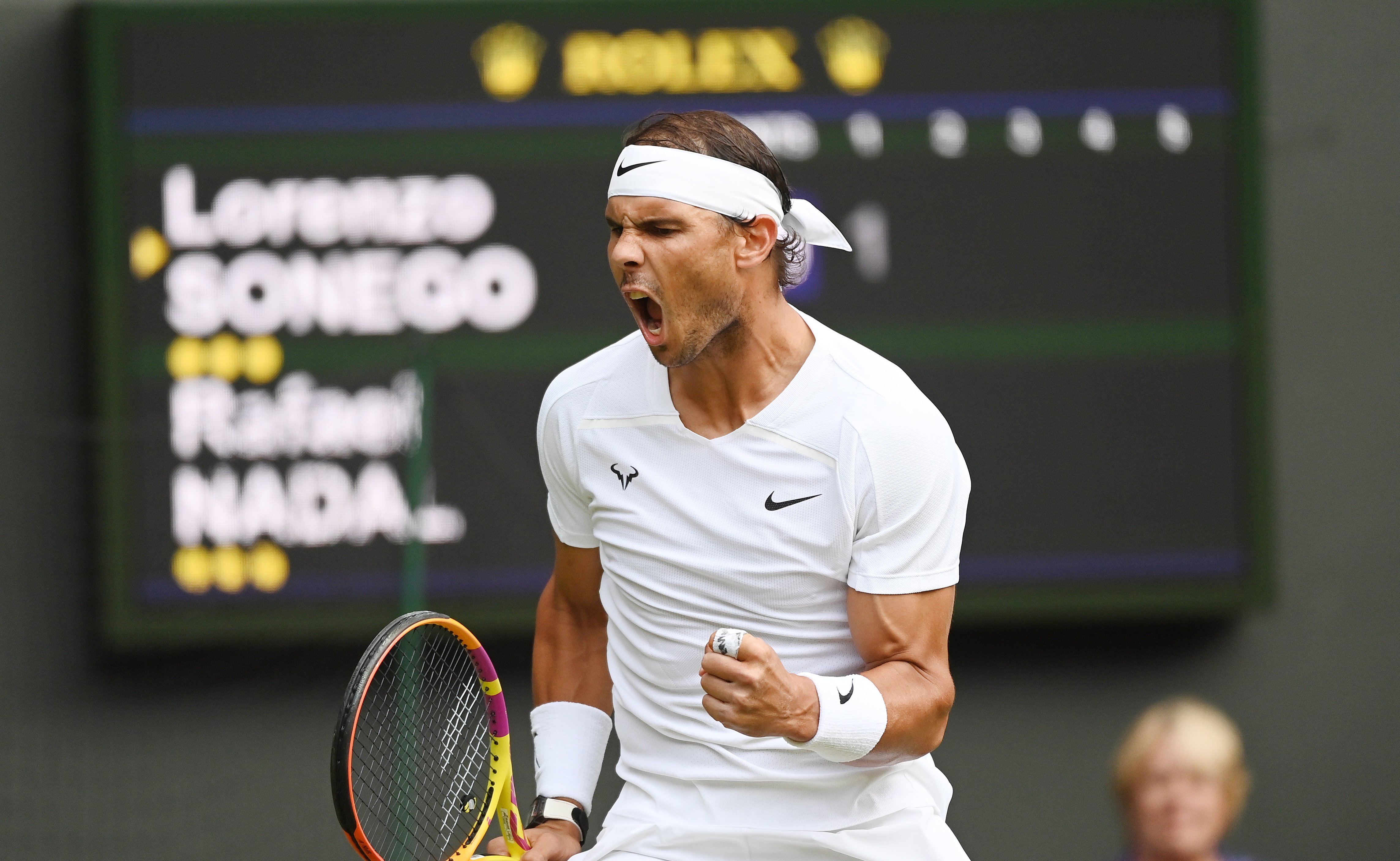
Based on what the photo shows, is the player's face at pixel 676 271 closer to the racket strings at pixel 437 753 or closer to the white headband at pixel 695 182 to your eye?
the white headband at pixel 695 182

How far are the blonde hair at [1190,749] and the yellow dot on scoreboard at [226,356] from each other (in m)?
2.78

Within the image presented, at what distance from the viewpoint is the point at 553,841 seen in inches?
91.4

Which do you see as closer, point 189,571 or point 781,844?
point 781,844

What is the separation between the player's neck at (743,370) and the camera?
2195 millimetres

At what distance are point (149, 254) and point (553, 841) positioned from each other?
295cm

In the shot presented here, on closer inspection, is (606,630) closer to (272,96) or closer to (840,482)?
(840,482)

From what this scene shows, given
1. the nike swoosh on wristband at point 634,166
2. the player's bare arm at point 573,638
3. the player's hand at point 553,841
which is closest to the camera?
the nike swoosh on wristband at point 634,166

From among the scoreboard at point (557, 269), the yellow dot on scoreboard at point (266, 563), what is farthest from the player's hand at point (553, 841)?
the yellow dot on scoreboard at point (266, 563)

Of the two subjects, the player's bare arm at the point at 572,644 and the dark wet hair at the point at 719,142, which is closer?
the dark wet hair at the point at 719,142

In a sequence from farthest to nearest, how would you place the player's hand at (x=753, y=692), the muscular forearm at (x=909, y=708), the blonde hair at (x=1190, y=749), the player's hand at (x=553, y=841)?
1. the blonde hair at (x=1190, y=749)
2. the player's hand at (x=553, y=841)
3. the muscular forearm at (x=909, y=708)
4. the player's hand at (x=753, y=692)

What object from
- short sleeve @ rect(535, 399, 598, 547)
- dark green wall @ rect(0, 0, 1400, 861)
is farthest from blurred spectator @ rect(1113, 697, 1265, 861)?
dark green wall @ rect(0, 0, 1400, 861)

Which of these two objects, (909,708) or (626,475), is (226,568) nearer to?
(626,475)

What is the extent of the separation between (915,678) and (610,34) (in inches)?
121

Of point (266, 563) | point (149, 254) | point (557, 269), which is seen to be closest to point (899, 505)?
point (557, 269)
